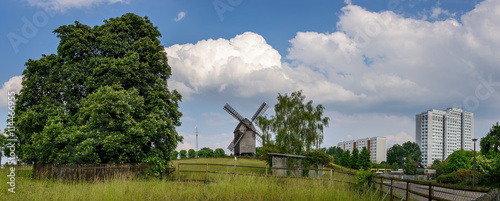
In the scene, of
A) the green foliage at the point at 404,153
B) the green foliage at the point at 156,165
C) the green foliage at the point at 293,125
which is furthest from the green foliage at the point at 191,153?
the green foliage at the point at 404,153

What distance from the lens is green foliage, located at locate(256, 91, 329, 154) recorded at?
138 feet

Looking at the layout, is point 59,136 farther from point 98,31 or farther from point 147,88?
point 98,31

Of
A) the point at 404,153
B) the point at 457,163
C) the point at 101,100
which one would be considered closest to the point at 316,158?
the point at 101,100

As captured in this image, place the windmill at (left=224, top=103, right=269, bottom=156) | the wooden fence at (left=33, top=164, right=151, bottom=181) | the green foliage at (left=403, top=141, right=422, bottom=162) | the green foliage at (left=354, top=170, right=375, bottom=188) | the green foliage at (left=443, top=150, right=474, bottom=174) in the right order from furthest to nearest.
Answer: the green foliage at (left=403, top=141, right=422, bottom=162) → the green foliage at (left=443, top=150, right=474, bottom=174) → the windmill at (left=224, top=103, right=269, bottom=156) → the wooden fence at (left=33, top=164, right=151, bottom=181) → the green foliage at (left=354, top=170, right=375, bottom=188)

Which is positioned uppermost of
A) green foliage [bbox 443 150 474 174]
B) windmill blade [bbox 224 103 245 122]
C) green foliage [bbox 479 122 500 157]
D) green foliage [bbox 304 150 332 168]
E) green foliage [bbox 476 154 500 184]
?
windmill blade [bbox 224 103 245 122]

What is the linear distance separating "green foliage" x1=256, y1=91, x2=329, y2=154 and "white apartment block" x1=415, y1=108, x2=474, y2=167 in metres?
127

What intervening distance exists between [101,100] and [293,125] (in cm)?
2456

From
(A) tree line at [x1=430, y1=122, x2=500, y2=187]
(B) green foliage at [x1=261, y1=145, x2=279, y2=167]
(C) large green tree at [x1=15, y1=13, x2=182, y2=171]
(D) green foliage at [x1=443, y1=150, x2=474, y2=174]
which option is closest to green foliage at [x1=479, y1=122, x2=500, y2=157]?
(A) tree line at [x1=430, y1=122, x2=500, y2=187]

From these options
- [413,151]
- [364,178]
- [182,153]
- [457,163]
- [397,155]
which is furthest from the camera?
[397,155]

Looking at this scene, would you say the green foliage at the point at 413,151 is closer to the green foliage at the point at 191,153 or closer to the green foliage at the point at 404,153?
the green foliage at the point at 404,153

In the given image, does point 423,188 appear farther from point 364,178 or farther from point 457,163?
point 457,163

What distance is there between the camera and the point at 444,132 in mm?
151875

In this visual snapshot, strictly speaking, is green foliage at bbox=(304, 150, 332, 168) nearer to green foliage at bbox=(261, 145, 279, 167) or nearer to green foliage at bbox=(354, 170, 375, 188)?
green foliage at bbox=(261, 145, 279, 167)

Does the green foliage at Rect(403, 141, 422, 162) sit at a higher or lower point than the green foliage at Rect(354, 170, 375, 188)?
lower
